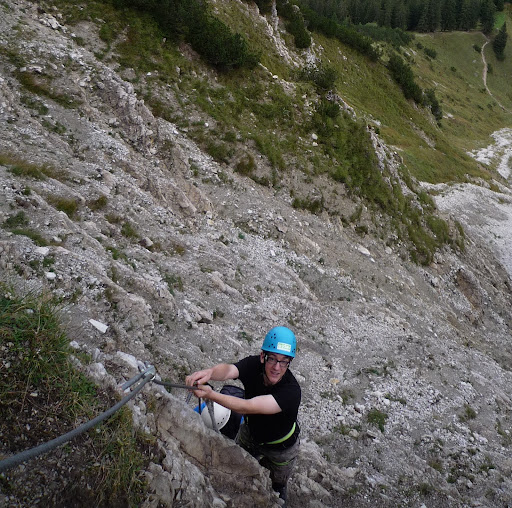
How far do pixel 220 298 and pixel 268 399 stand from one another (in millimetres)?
8869

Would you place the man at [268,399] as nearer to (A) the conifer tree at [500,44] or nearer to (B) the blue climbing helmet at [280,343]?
(B) the blue climbing helmet at [280,343]

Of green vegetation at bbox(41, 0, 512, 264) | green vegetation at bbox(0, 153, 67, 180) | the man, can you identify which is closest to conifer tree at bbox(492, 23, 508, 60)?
green vegetation at bbox(41, 0, 512, 264)

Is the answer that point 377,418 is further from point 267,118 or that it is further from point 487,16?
point 487,16

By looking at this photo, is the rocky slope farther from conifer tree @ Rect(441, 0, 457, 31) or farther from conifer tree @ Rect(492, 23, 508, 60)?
conifer tree @ Rect(441, 0, 457, 31)

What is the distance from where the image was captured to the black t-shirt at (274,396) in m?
5.47

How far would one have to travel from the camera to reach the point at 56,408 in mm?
4578

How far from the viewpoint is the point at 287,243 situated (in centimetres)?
1991

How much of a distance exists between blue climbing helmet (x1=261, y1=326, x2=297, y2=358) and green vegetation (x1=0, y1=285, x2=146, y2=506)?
216 centimetres

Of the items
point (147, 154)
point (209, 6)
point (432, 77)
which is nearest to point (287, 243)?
point (147, 154)

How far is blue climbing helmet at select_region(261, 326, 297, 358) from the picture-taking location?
548cm

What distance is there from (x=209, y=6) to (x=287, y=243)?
86.2 feet

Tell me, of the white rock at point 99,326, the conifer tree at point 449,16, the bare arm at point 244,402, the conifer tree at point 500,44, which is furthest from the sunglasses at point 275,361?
the conifer tree at point 449,16

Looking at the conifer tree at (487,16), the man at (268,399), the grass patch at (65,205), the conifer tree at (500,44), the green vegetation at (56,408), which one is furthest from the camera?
the conifer tree at (487,16)

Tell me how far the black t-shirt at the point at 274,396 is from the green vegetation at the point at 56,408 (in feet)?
5.93
